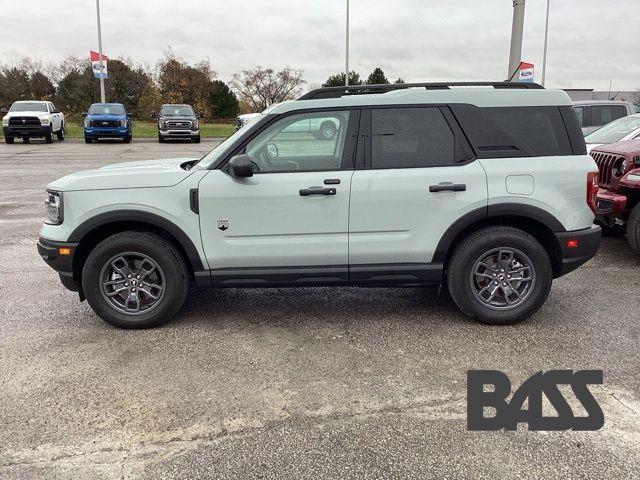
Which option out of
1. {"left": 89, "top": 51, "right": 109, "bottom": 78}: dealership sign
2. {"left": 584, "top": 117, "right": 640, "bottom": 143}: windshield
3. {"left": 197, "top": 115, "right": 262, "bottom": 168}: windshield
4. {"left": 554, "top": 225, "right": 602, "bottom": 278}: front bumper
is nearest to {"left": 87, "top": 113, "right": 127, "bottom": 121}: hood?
{"left": 89, "top": 51, "right": 109, "bottom": 78}: dealership sign

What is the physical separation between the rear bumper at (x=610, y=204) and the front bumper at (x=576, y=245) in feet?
6.93

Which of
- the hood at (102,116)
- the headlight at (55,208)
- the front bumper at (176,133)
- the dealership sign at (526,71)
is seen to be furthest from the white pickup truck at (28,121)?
the headlight at (55,208)

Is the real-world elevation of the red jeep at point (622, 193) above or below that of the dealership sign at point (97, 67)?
below

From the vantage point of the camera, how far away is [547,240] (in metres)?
4.69

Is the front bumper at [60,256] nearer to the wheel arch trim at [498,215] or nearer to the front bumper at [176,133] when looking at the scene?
the wheel arch trim at [498,215]

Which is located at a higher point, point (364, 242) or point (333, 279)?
point (364, 242)

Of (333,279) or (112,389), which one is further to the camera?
(333,279)

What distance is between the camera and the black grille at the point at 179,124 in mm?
27219

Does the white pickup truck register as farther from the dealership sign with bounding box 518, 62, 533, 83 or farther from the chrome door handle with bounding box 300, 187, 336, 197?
the chrome door handle with bounding box 300, 187, 336, 197

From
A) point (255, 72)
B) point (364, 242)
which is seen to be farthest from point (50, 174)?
point (255, 72)

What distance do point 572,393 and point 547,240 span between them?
154 centimetres

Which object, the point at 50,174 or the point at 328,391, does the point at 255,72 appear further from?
the point at 328,391

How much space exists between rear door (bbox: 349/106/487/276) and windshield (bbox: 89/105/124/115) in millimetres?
24824

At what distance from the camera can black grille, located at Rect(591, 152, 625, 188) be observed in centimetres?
673
